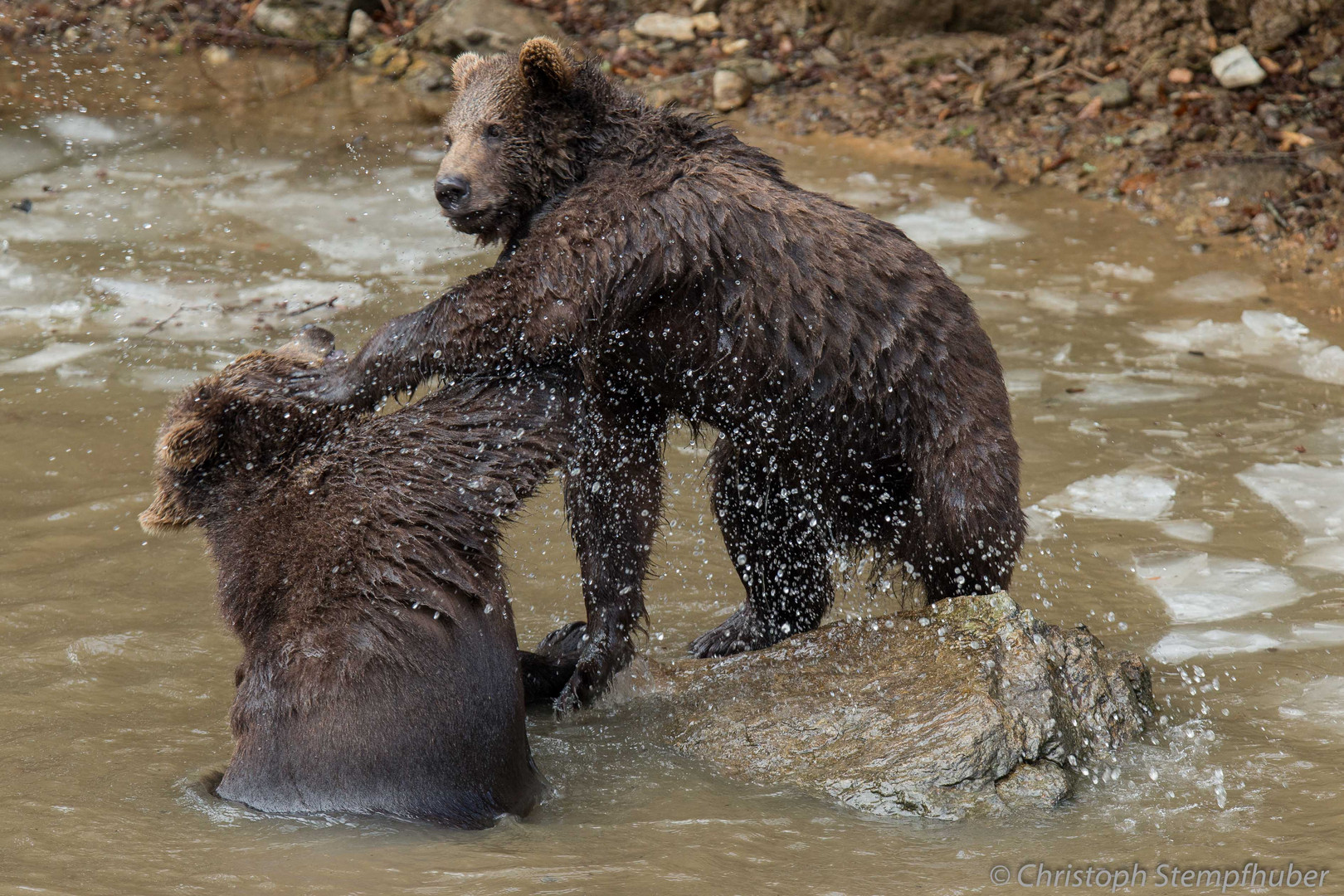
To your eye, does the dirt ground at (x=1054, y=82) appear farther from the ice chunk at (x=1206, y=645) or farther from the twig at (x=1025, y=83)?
the ice chunk at (x=1206, y=645)

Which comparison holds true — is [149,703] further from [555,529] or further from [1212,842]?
[1212,842]

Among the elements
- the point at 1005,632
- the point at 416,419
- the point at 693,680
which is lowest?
the point at 693,680

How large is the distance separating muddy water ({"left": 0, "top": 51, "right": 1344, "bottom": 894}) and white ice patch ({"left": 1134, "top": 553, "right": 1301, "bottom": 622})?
0.06 feet

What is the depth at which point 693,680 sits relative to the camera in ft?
17.9

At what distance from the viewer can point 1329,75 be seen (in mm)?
10625

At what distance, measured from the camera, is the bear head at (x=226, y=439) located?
15.9 ft

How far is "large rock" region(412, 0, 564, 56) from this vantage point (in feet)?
41.9

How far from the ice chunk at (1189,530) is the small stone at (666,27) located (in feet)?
25.7

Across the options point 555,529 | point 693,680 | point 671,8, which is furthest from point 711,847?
point 671,8

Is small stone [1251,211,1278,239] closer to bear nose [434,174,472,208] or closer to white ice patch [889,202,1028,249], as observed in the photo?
white ice patch [889,202,1028,249]

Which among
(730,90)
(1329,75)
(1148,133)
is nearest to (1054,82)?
(1148,133)

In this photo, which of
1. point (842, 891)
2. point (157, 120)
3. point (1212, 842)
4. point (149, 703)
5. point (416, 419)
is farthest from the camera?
point (157, 120)

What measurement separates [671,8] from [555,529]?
7.92m

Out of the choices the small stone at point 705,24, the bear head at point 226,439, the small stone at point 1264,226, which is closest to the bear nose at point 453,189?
the bear head at point 226,439
